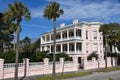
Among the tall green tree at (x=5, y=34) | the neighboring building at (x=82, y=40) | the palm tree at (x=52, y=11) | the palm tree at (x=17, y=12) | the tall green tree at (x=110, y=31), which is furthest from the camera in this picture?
the neighboring building at (x=82, y=40)

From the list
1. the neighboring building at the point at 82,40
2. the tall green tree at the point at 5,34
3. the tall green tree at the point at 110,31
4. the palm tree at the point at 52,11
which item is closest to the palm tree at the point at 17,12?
the palm tree at the point at 52,11

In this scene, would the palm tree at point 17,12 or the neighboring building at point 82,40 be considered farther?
the neighboring building at point 82,40

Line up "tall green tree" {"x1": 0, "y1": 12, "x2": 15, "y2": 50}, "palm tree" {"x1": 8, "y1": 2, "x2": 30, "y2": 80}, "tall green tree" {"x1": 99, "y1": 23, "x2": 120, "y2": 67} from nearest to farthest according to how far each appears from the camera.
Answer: "palm tree" {"x1": 8, "y1": 2, "x2": 30, "y2": 80} → "tall green tree" {"x1": 0, "y1": 12, "x2": 15, "y2": 50} → "tall green tree" {"x1": 99, "y1": 23, "x2": 120, "y2": 67}

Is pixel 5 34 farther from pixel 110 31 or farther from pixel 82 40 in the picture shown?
pixel 82 40

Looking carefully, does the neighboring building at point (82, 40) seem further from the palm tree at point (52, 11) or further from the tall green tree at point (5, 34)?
the palm tree at point (52, 11)

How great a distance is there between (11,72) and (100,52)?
33468mm

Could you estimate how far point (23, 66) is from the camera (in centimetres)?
2873

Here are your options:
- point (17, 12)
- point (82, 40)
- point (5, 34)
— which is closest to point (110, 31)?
point (82, 40)

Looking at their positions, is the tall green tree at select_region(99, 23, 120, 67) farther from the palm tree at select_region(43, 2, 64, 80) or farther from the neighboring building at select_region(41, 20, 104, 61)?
the palm tree at select_region(43, 2, 64, 80)

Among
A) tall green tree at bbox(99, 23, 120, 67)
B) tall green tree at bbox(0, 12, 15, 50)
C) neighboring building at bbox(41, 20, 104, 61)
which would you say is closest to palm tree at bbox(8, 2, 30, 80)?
tall green tree at bbox(0, 12, 15, 50)

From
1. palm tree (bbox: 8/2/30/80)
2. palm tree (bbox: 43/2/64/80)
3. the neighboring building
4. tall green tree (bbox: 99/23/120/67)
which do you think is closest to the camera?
palm tree (bbox: 8/2/30/80)

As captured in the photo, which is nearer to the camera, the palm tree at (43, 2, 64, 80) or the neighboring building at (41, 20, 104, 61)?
the palm tree at (43, 2, 64, 80)

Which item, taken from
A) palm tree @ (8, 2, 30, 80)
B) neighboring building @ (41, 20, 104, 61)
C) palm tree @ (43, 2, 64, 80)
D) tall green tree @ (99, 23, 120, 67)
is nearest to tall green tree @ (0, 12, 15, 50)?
palm tree @ (43, 2, 64, 80)

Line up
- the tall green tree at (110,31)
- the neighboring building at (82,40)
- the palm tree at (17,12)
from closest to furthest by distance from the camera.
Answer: the palm tree at (17,12) → the tall green tree at (110,31) → the neighboring building at (82,40)
